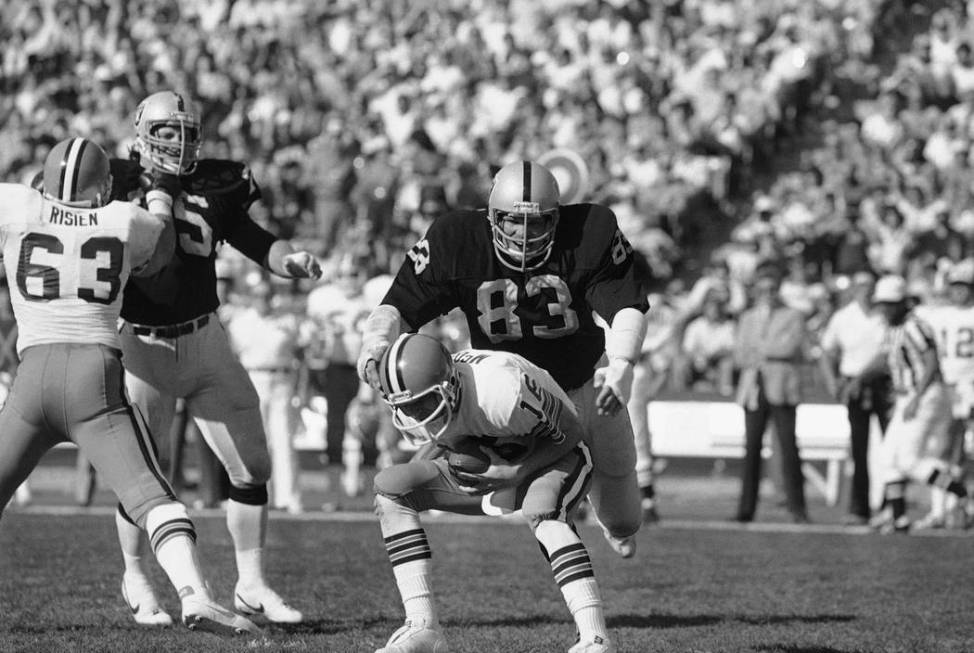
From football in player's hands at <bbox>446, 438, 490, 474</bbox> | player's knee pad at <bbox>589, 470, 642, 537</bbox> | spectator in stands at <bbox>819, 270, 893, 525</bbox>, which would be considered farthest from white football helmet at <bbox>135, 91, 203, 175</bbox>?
spectator in stands at <bbox>819, 270, 893, 525</bbox>

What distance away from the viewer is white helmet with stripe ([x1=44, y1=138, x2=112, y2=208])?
570 centimetres

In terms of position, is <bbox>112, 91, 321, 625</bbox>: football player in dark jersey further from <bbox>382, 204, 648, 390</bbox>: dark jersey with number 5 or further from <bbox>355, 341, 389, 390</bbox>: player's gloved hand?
<bbox>355, 341, 389, 390</bbox>: player's gloved hand

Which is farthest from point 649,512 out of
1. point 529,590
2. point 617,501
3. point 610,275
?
point 610,275

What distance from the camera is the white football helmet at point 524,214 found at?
5730 mm

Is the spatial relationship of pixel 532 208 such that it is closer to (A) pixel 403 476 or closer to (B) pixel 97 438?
(A) pixel 403 476

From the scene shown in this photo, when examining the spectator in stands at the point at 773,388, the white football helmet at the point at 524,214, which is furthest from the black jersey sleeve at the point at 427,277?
the spectator in stands at the point at 773,388

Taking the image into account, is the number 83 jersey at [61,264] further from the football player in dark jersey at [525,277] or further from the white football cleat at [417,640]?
the white football cleat at [417,640]

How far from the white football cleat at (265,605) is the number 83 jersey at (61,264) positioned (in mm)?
1476

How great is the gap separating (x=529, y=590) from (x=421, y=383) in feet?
10.1

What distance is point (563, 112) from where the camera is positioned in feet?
58.2

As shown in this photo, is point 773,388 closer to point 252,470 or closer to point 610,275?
point 252,470

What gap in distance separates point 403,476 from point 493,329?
0.79 metres

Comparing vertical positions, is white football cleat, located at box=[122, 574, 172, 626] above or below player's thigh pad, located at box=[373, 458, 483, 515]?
below

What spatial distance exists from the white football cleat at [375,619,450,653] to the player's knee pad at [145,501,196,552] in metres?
0.82
